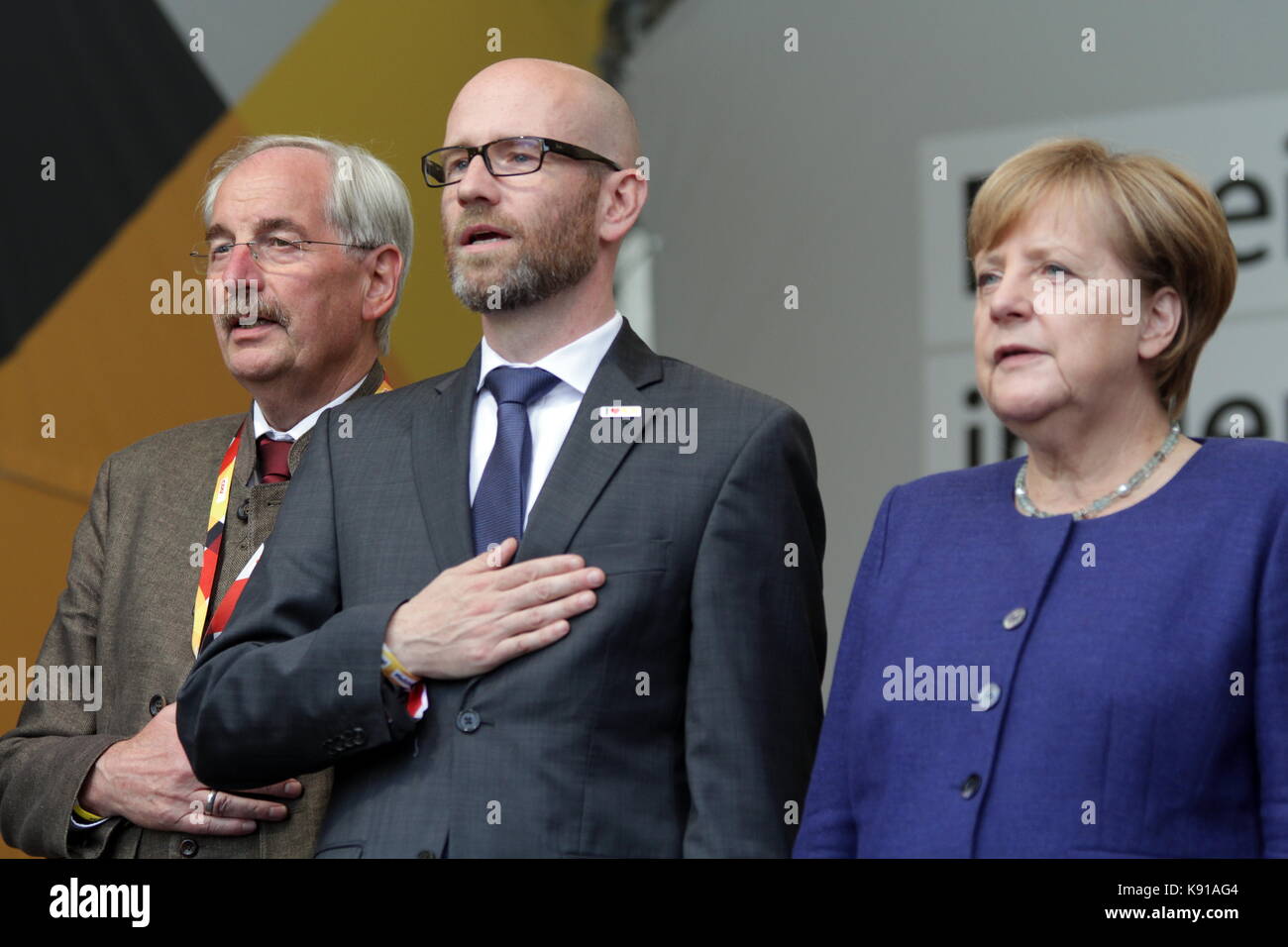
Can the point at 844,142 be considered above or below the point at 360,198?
above

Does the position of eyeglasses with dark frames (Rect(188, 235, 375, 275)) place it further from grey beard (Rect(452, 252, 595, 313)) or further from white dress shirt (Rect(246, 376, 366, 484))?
grey beard (Rect(452, 252, 595, 313))

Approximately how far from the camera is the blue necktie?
9.27 feet

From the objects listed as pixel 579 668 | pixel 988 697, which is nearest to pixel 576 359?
pixel 579 668

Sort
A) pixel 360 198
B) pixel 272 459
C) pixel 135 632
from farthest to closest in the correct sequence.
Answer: pixel 360 198
pixel 272 459
pixel 135 632

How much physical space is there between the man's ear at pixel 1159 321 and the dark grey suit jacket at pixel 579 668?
596 mm

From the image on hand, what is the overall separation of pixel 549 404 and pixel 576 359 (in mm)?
93

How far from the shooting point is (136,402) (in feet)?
16.8

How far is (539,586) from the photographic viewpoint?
8.84 feet

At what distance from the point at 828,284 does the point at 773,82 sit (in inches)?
31.0

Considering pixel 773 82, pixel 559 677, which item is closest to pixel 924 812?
pixel 559 677

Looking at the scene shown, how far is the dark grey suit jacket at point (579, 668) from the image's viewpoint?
2.63 m

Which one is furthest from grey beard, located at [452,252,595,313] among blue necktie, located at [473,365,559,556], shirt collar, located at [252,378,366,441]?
shirt collar, located at [252,378,366,441]

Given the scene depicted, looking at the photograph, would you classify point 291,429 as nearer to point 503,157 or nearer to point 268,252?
point 268,252

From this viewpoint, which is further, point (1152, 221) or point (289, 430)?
point (289, 430)
